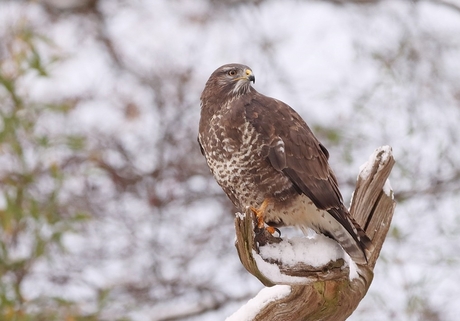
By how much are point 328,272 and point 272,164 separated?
68 centimetres

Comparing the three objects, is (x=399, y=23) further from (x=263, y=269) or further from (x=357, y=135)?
(x=263, y=269)

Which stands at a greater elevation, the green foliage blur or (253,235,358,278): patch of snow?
the green foliage blur

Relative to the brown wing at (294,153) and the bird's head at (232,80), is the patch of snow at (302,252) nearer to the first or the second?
the brown wing at (294,153)

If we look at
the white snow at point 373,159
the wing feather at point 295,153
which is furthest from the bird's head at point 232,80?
the white snow at point 373,159

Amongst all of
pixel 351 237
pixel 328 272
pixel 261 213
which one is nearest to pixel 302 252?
pixel 328 272

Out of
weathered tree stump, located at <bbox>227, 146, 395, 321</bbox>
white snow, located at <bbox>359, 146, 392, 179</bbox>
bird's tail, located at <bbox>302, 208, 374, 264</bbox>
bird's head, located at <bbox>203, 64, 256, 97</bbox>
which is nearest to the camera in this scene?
weathered tree stump, located at <bbox>227, 146, 395, 321</bbox>

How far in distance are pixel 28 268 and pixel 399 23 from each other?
4578 mm

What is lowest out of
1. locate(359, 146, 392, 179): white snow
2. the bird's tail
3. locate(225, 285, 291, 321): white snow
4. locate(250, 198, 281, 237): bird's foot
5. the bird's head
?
locate(225, 285, 291, 321): white snow

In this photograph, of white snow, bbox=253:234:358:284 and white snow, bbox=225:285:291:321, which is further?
white snow, bbox=225:285:291:321

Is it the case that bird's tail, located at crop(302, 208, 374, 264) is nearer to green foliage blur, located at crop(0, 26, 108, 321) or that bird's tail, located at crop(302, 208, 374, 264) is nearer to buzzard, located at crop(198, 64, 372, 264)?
buzzard, located at crop(198, 64, 372, 264)

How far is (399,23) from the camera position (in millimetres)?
8977

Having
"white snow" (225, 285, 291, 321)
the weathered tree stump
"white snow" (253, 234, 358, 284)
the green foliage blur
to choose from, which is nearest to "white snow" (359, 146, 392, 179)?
the weathered tree stump

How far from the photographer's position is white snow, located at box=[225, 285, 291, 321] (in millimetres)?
4434

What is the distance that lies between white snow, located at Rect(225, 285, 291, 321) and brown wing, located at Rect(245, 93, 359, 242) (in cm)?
46
